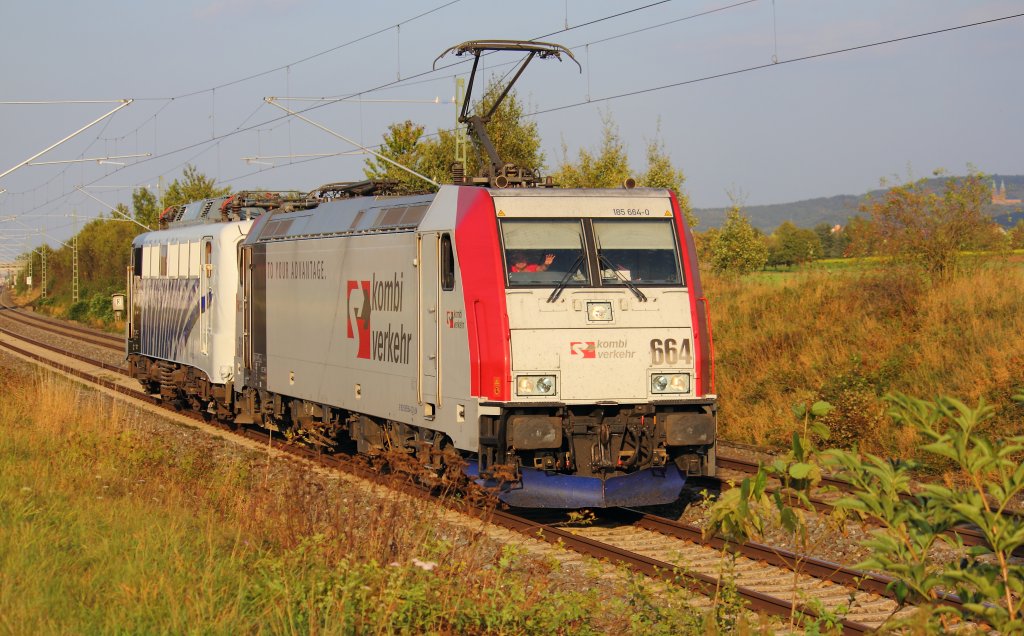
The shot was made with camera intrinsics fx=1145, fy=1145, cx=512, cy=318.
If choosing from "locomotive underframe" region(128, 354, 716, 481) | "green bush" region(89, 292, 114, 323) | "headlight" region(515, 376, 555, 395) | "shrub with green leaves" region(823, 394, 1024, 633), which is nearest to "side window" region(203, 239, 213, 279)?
"locomotive underframe" region(128, 354, 716, 481)

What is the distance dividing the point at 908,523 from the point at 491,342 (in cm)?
592

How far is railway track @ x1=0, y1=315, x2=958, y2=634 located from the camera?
25.6ft

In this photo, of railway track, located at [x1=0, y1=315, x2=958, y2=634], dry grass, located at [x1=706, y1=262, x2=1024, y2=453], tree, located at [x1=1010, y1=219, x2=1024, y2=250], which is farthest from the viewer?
tree, located at [x1=1010, y1=219, x2=1024, y2=250]

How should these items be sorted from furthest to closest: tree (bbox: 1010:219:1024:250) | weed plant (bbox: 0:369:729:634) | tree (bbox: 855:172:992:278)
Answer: tree (bbox: 1010:219:1024:250), tree (bbox: 855:172:992:278), weed plant (bbox: 0:369:729:634)

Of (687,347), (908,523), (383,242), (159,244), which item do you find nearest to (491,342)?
(687,347)

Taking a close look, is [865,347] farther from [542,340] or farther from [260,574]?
[260,574]

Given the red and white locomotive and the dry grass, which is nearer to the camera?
the red and white locomotive

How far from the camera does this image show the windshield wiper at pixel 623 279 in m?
11.2

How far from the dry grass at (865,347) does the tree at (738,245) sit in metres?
7.67

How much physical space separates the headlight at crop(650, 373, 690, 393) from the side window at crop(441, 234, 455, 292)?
2.20 meters

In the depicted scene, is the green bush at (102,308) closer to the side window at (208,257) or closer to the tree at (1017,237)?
the side window at (208,257)


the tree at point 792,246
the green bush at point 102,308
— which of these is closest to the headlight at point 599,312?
the tree at point 792,246

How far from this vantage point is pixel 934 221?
63.6 ft

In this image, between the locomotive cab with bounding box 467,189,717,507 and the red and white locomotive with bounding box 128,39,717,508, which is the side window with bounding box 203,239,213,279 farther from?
the locomotive cab with bounding box 467,189,717,507
